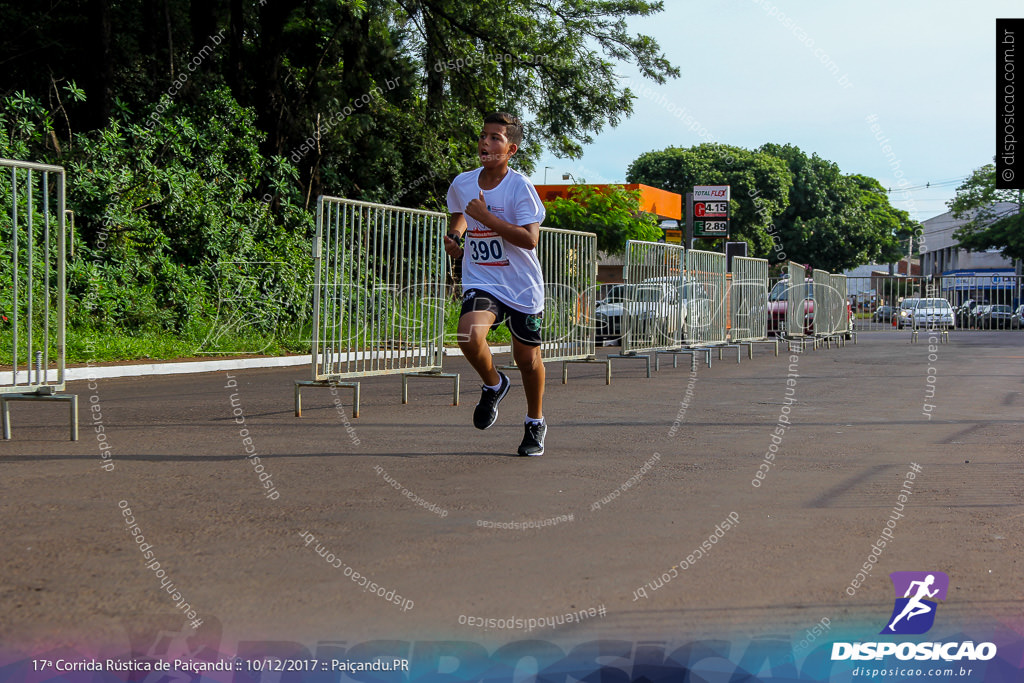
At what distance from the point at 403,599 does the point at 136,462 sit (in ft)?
10.4

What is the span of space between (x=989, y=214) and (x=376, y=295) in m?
59.2

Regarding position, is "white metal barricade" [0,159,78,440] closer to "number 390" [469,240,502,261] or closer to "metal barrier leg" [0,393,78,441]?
"metal barrier leg" [0,393,78,441]

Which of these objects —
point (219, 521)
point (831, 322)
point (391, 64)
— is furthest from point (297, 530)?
point (831, 322)

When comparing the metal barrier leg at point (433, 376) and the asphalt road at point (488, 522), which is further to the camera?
the metal barrier leg at point (433, 376)

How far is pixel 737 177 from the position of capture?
57094 millimetres

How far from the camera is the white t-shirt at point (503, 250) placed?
6.44 m

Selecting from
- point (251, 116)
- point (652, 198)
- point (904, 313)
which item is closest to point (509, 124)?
point (251, 116)

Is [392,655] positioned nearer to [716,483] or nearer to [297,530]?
[297,530]

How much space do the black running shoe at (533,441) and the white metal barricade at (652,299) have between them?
284 inches

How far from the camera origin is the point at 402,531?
4.33 meters

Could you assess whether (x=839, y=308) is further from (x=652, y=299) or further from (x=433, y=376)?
(x=433, y=376)

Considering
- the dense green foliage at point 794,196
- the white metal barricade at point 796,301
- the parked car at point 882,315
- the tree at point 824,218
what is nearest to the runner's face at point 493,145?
the white metal barricade at point 796,301

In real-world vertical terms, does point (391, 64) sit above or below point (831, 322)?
above

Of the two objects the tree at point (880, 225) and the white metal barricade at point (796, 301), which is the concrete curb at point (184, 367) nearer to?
the white metal barricade at point (796, 301)
